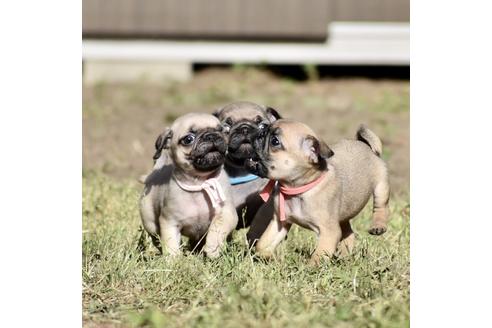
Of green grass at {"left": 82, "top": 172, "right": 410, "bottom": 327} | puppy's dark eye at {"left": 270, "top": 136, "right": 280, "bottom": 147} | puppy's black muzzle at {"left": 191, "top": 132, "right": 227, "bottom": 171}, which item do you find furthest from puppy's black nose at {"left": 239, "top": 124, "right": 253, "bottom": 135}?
green grass at {"left": 82, "top": 172, "right": 410, "bottom": 327}

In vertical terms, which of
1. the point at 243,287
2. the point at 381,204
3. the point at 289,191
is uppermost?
the point at 289,191

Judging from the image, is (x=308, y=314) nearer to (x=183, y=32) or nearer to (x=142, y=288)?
(x=142, y=288)

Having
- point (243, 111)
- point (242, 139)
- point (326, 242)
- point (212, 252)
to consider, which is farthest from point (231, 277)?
point (243, 111)

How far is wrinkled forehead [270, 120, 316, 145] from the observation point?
5105 mm

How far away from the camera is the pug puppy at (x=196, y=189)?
5.36 metres

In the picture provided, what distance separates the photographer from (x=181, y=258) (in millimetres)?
5215

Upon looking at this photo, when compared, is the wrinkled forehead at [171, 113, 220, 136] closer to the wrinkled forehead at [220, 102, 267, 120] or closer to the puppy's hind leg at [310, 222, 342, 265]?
the wrinkled forehead at [220, 102, 267, 120]

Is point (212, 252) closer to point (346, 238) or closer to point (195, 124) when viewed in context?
point (195, 124)

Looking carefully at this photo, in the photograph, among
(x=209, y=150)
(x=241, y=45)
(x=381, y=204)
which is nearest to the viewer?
(x=209, y=150)

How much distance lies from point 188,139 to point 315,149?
29.2 inches

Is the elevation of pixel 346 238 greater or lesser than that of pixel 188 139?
lesser

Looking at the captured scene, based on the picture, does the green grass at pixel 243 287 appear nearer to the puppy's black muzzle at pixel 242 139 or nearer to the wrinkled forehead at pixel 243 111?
the puppy's black muzzle at pixel 242 139

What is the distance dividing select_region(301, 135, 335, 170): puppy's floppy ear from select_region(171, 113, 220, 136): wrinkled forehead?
0.59 meters

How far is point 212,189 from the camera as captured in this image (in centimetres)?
543
